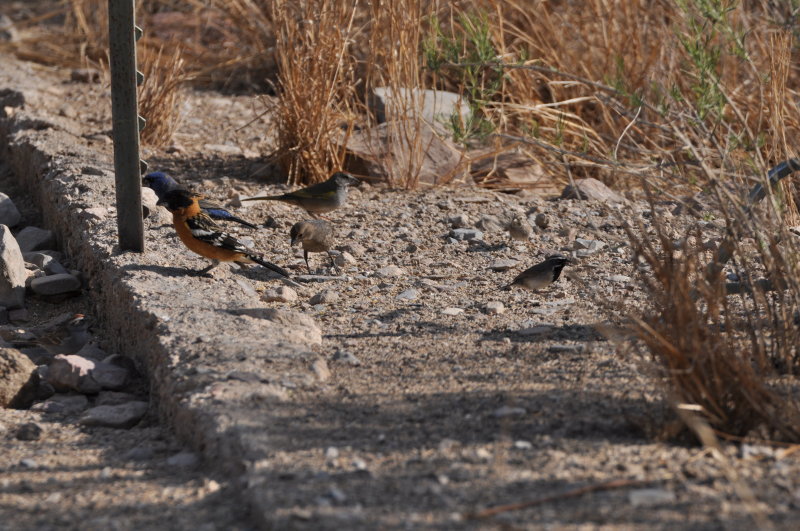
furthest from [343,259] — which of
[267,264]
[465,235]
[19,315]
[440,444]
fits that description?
[440,444]

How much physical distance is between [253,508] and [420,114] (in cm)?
402

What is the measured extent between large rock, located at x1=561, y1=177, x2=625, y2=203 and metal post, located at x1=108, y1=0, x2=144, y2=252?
291 cm

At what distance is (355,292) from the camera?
513 cm

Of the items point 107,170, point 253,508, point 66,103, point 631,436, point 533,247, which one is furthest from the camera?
point 66,103

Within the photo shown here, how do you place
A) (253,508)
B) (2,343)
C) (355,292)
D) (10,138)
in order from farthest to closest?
(10,138) < (355,292) < (2,343) < (253,508)

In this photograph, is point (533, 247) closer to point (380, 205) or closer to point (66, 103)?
point (380, 205)

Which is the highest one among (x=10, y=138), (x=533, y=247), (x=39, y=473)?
(x=10, y=138)

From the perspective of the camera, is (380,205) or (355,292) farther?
(380,205)

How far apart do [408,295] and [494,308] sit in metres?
0.48

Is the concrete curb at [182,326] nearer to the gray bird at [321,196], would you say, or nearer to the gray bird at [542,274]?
the gray bird at [321,196]

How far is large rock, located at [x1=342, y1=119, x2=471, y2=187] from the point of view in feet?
22.0

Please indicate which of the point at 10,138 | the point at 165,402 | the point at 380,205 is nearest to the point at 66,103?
the point at 10,138

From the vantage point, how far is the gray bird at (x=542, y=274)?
4.94m

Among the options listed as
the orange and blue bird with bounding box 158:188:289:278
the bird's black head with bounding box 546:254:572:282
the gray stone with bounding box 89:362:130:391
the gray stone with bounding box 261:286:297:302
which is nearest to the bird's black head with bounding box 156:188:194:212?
the orange and blue bird with bounding box 158:188:289:278
